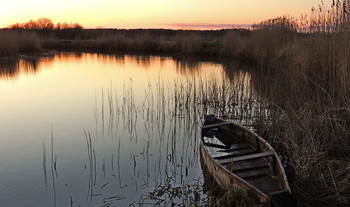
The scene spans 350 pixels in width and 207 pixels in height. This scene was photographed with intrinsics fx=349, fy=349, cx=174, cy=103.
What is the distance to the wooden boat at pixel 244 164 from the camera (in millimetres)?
3252

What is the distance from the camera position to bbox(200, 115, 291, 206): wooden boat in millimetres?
3252

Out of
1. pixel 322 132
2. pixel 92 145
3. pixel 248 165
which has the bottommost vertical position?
pixel 92 145

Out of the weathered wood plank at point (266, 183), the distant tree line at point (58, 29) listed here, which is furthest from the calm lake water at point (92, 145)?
the distant tree line at point (58, 29)

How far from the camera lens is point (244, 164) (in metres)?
4.33

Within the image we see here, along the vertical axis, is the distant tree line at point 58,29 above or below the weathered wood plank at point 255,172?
above

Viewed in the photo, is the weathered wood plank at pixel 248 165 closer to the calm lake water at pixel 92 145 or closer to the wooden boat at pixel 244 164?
the wooden boat at pixel 244 164

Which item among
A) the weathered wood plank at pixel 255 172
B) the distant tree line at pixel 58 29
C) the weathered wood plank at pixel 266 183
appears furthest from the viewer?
the distant tree line at pixel 58 29

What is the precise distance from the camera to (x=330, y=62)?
550 cm

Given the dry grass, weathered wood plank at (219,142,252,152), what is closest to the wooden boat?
weathered wood plank at (219,142,252,152)

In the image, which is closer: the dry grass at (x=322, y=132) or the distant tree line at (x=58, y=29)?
the dry grass at (x=322, y=132)

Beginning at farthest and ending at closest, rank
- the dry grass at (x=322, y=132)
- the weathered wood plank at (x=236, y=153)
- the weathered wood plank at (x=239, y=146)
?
the weathered wood plank at (x=239, y=146) < the weathered wood plank at (x=236, y=153) < the dry grass at (x=322, y=132)

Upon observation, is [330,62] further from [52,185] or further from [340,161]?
[52,185]

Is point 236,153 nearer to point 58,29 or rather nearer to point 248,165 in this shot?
point 248,165

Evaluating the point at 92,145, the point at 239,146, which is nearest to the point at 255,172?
the point at 239,146
